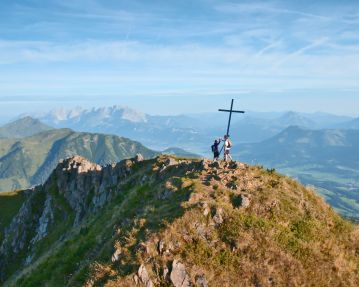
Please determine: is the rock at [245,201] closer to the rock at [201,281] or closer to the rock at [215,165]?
the rock at [201,281]

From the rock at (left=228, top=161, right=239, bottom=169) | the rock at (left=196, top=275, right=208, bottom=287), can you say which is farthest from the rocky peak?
the rock at (left=196, top=275, right=208, bottom=287)

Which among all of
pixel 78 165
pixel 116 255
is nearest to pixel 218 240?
pixel 116 255

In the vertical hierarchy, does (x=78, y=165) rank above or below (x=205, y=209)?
below

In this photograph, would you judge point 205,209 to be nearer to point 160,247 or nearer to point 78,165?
point 160,247

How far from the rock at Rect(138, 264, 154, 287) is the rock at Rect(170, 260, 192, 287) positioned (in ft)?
4.39

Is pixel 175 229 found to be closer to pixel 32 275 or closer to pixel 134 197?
pixel 134 197

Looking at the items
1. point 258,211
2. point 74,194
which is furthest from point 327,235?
point 74,194

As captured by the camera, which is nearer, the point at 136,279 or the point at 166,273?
the point at 136,279

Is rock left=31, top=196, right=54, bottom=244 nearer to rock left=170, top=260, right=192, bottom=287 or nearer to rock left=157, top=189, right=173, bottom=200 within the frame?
rock left=157, top=189, right=173, bottom=200

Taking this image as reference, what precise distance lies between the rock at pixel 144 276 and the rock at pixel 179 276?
1.34 meters

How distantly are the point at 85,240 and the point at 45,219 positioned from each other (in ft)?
196

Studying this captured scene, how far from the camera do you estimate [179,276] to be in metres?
22.8

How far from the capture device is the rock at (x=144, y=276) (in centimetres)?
2223

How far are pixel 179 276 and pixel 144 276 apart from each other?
2.07m
